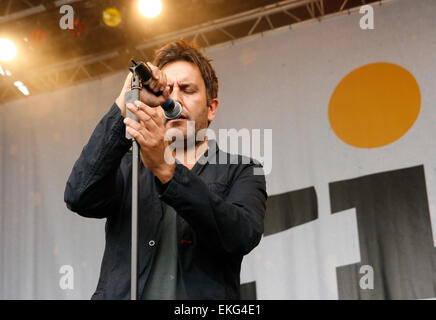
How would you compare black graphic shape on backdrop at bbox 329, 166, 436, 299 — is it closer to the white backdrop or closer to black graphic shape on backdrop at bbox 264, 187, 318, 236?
the white backdrop

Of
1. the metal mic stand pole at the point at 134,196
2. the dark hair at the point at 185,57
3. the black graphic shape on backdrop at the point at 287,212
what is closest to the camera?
the metal mic stand pole at the point at 134,196

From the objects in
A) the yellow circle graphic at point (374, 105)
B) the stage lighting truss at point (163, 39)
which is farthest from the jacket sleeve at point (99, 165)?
the stage lighting truss at point (163, 39)

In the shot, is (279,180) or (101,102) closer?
(279,180)

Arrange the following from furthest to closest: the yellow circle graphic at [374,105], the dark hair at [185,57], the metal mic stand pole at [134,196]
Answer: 1. the yellow circle graphic at [374,105]
2. the dark hair at [185,57]
3. the metal mic stand pole at [134,196]

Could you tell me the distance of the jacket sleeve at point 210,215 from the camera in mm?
992

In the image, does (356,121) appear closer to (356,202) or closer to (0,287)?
Answer: (356,202)

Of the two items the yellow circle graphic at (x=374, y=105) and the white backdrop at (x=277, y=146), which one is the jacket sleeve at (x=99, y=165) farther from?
the yellow circle graphic at (x=374, y=105)

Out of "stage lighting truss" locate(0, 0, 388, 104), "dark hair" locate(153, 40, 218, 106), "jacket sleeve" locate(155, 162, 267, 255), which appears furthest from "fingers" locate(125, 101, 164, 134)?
"stage lighting truss" locate(0, 0, 388, 104)

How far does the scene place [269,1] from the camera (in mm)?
4215

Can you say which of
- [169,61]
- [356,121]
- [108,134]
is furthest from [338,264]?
[108,134]

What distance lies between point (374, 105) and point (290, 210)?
1.10 metres

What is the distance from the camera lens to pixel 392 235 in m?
3.57

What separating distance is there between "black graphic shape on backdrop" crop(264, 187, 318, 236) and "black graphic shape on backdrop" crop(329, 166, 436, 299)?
21cm

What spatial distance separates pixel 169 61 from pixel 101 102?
3.55 m
